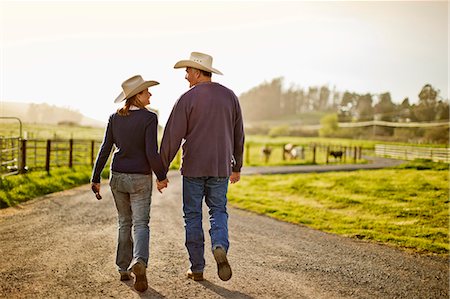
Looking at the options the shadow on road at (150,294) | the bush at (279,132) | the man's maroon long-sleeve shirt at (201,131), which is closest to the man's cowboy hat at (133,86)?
the man's maroon long-sleeve shirt at (201,131)

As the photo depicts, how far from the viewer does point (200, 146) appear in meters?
5.04

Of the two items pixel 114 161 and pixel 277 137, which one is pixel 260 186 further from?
pixel 277 137

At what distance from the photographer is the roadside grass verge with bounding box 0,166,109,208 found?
11070 millimetres

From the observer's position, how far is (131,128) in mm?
4754

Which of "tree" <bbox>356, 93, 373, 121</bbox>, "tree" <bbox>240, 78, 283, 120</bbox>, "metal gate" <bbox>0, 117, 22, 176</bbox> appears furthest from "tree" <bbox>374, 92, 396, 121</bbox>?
"tree" <bbox>240, 78, 283, 120</bbox>

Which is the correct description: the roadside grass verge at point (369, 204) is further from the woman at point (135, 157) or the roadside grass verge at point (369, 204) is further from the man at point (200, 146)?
the woman at point (135, 157)

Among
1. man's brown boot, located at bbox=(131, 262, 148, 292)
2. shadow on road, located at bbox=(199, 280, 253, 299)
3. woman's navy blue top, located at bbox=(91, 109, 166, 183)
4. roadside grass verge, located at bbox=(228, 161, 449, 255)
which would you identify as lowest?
roadside grass verge, located at bbox=(228, 161, 449, 255)

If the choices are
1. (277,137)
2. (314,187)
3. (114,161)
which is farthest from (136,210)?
(277,137)

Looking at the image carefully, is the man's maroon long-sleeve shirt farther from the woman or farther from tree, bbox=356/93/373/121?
tree, bbox=356/93/373/121

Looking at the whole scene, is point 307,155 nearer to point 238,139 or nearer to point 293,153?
point 293,153

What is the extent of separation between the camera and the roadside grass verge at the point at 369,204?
9125 millimetres

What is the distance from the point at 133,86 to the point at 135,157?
2.38 feet

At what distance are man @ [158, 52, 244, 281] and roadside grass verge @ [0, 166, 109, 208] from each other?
666 centimetres

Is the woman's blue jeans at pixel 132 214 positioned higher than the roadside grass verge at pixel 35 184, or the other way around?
the woman's blue jeans at pixel 132 214
